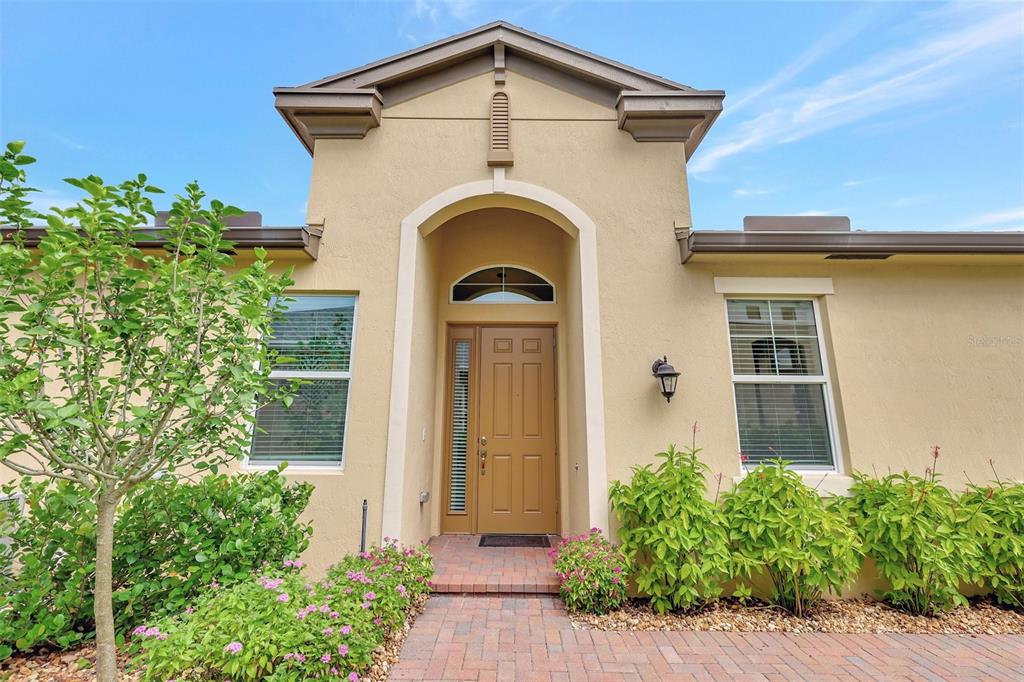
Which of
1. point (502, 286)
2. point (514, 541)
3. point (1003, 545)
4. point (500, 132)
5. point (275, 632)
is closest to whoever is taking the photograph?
point (275, 632)

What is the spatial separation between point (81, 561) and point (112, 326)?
1942 millimetres

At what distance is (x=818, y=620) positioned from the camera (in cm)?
362

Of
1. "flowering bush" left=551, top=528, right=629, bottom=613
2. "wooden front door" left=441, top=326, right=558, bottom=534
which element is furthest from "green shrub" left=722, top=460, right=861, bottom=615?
"wooden front door" left=441, top=326, right=558, bottom=534

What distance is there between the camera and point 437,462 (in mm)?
5805

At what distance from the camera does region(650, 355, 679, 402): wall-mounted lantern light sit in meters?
4.26

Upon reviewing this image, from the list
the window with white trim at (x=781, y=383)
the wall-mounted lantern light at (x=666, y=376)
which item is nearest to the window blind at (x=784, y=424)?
the window with white trim at (x=781, y=383)

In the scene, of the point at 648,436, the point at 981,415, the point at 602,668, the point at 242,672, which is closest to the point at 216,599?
the point at 242,672

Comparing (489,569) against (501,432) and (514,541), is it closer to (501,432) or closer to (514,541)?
(514,541)

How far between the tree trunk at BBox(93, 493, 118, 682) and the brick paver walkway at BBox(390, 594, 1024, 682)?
1671 mm

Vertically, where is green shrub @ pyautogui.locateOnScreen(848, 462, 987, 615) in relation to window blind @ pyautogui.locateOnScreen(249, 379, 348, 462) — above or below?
below

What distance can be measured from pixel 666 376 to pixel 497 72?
14.8 ft

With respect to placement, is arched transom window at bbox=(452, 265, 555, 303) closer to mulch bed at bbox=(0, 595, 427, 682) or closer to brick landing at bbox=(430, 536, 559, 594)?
brick landing at bbox=(430, 536, 559, 594)

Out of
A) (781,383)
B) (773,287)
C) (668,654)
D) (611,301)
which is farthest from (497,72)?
(668,654)

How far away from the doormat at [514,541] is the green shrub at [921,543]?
3.47m
